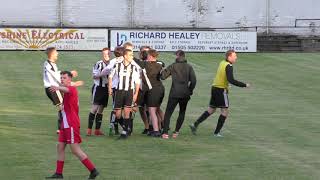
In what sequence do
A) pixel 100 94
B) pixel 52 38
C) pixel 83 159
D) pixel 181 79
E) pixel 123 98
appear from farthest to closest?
pixel 52 38
pixel 100 94
pixel 181 79
pixel 123 98
pixel 83 159

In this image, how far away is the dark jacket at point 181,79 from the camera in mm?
14242

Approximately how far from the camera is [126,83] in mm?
13852

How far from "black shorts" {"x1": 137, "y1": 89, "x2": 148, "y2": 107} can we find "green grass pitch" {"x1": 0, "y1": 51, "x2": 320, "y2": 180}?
2.25 feet

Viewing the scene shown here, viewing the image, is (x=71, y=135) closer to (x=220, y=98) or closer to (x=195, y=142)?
(x=195, y=142)

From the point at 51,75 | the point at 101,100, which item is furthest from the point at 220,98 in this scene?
the point at 51,75

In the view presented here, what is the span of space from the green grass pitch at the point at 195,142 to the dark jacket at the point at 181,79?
98 centimetres

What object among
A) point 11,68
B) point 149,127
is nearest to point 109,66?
point 149,127

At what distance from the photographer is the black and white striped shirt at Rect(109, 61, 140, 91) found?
13.8 m

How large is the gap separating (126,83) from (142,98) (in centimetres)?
88

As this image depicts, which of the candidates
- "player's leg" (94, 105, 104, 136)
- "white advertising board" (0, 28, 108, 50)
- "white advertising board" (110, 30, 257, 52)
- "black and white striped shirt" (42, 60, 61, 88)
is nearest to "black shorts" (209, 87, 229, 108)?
"player's leg" (94, 105, 104, 136)

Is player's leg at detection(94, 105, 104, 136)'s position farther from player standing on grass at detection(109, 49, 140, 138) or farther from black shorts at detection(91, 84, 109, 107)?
player standing on grass at detection(109, 49, 140, 138)

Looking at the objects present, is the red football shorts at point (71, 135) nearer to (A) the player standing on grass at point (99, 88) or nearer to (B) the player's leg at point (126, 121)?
(B) the player's leg at point (126, 121)

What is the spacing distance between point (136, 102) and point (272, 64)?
21.3 meters

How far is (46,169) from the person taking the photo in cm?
1138
